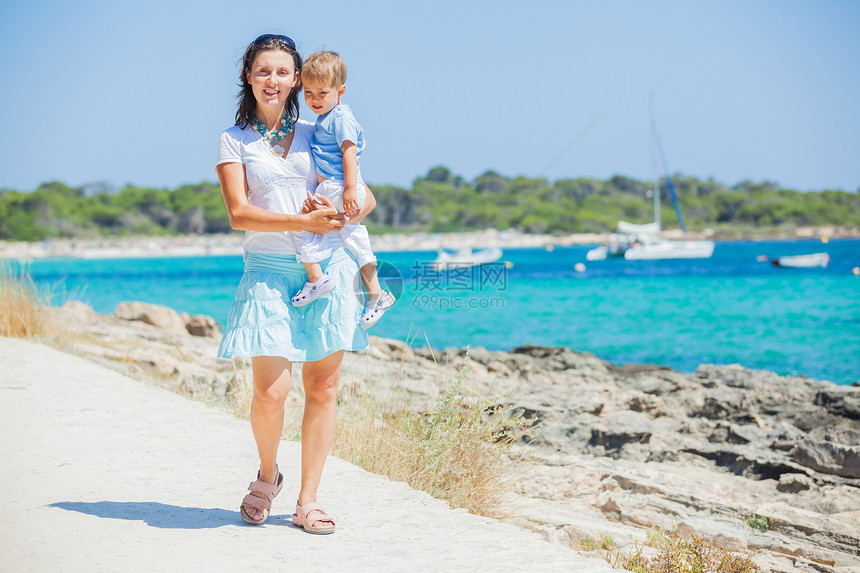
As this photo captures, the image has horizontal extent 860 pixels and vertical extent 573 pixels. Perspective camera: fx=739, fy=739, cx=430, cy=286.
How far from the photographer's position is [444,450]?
4.38 m

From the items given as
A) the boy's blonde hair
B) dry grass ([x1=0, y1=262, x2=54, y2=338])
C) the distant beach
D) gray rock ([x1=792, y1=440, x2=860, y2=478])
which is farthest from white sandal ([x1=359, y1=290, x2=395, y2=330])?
the distant beach

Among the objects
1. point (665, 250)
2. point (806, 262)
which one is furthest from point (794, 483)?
point (665, 250)

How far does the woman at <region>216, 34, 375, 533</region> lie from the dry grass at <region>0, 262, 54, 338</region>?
240 inches

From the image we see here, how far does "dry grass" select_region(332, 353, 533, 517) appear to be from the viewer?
13.9 ft

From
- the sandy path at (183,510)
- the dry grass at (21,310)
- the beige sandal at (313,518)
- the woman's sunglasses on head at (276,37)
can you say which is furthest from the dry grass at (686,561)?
the dry grass at (21,310)

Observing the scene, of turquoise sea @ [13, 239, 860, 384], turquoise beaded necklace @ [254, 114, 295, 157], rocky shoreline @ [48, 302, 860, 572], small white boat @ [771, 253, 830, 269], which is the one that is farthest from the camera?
small white boat @ [771, 253, 830, 269]

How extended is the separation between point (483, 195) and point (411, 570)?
2807 inches

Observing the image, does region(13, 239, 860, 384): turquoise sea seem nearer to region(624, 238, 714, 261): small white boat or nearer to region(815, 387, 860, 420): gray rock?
region(815, 387, 860, 420): gray rock

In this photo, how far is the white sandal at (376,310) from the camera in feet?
10.3

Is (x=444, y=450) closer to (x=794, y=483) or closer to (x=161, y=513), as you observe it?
(x=161, y=513)

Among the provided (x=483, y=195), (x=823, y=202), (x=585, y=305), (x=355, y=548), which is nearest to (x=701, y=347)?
(x=585, y=305)

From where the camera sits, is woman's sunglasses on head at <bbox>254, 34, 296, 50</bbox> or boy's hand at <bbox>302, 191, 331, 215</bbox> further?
woman's sunglasses on head at <bbox>254, 34, 296, 50</bbox>

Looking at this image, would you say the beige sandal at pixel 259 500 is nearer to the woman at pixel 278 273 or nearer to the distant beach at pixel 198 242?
the woman at pixel 278 273

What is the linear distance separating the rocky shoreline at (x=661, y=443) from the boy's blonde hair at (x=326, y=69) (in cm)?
198
